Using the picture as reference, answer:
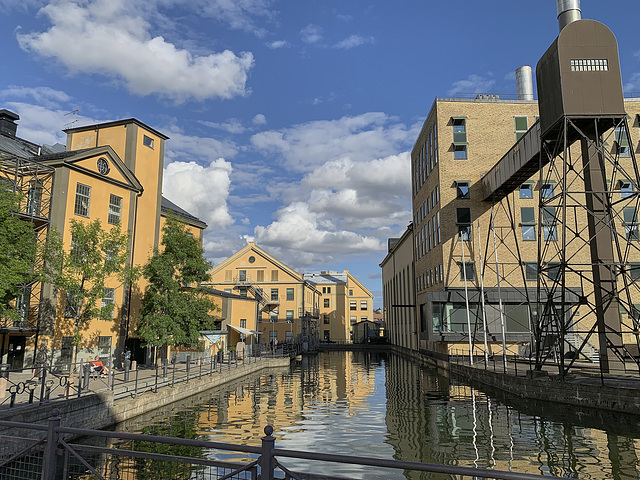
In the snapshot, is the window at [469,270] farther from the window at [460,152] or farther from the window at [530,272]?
the window at [460,152]

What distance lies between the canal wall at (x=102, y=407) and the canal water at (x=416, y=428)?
21.7 inches

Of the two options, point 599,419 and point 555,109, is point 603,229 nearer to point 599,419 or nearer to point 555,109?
point 555,109

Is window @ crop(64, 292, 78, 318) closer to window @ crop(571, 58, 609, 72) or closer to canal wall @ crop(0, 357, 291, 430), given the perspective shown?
canal wall @ crop(0, 357, 291, 430)

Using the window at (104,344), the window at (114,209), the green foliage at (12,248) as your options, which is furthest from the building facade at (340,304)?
the green foliage at (12,248)

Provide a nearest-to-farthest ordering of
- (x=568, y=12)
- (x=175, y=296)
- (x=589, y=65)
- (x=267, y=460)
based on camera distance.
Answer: (x=267, y=460) < (x=589, y=65) < (x=568, y=12) < (x=175, y=296)

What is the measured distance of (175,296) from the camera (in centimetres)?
2700

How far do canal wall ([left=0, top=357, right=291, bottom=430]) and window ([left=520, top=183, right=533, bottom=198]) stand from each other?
31182mm

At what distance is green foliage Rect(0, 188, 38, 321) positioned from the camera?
17.5 meters

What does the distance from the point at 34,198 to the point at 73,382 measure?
Answer: 10517mm

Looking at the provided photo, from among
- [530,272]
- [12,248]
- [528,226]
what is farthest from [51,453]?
[528,226]

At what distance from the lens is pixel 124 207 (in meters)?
29.1

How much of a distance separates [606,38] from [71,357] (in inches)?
1212

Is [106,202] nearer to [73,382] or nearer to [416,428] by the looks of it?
[73,382]

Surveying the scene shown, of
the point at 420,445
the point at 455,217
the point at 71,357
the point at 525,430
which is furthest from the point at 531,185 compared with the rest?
the point at 71,357
